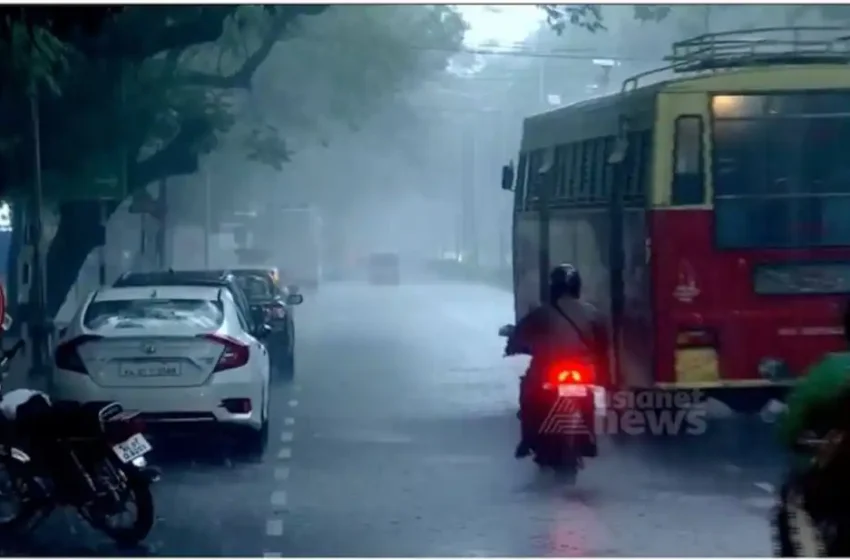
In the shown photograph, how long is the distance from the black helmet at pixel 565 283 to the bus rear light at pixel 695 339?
1.99 feet

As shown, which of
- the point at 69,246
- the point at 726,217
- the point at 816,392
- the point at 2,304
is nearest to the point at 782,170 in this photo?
the point at 726,217

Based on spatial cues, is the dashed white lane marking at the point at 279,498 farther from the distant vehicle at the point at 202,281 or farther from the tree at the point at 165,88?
the tree at the point at 165,88

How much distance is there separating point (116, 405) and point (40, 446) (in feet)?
1.58

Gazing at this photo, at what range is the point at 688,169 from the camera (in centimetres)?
1138

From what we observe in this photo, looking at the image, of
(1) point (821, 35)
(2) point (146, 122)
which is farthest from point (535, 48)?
(2) point (146, 122)

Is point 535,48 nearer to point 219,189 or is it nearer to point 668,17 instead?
point 668,17

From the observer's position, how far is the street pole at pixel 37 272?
11.3 m

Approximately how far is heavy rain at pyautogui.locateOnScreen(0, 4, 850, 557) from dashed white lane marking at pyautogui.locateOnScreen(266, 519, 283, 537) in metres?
0.03

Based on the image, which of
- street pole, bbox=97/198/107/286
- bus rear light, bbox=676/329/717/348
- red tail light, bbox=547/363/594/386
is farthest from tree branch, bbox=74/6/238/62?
bus rear light, bbox=676/329/717/348

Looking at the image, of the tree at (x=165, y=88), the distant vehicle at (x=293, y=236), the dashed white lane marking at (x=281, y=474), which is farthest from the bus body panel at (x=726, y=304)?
the dashed white lane marking at (x=281, y=474)

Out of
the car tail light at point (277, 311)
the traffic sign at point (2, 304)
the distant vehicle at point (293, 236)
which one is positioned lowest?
the car tail light at point (277, 311)

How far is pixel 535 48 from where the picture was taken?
11.6 meters

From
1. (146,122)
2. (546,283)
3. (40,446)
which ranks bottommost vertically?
(40,446)

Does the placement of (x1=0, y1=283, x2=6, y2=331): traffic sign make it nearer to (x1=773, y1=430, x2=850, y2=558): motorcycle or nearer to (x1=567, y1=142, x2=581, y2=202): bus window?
(x1=567, y1=142, x2=581, y2=202): bus window
